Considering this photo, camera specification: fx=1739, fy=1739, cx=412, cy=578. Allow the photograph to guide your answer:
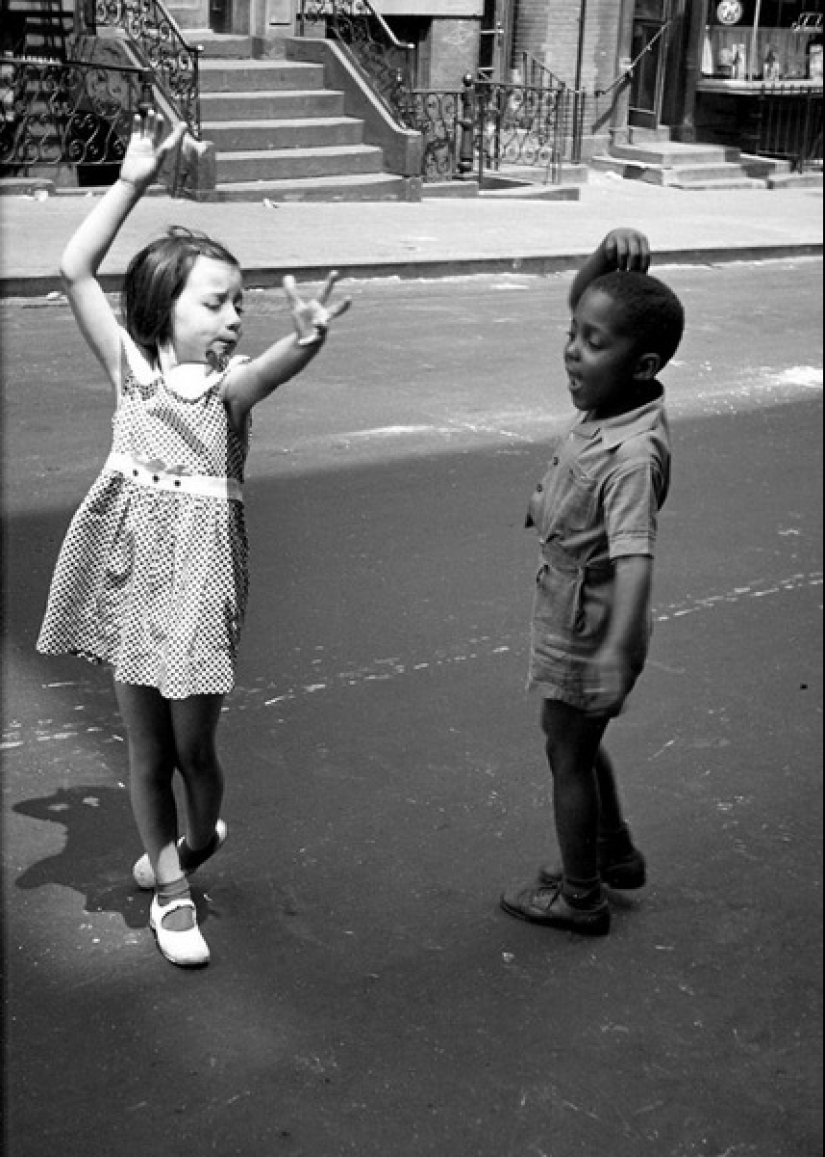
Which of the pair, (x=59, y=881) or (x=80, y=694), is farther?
(x=80, y=694)

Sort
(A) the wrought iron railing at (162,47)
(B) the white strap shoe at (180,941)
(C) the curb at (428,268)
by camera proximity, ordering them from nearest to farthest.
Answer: (B) the white strap shoe at (180,941) → (C) the curb at (428,268) → (A) the wrought iron railing at (162,47)

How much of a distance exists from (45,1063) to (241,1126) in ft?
1.42

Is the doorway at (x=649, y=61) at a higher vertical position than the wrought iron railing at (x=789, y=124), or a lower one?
higher

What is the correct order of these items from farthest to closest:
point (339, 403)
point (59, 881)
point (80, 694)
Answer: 1. point (339, 403)
2. point (80, 694)
3. point (59, 881)

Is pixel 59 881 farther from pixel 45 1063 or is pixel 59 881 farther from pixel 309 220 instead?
pixel 309 220

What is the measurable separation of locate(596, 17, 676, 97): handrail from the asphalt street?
1782 centimetres

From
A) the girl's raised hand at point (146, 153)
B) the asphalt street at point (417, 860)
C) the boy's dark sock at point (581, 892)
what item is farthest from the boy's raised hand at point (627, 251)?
the asphalt street at point (417, 860)

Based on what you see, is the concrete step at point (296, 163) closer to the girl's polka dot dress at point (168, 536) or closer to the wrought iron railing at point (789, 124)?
the wrought iron railing at point (789, 124)

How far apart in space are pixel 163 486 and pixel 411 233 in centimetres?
1335

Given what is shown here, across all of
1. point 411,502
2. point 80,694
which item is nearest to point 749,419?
point 411,502

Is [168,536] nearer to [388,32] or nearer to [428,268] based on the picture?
[428,268]

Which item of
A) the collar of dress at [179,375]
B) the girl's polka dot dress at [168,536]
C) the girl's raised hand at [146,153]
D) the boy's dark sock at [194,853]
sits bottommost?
the boy's dark sock at [194,853]

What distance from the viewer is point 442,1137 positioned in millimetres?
3256

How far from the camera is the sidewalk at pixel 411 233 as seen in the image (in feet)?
46.2
